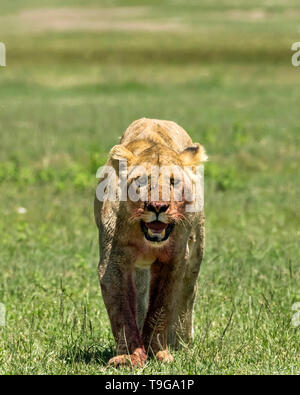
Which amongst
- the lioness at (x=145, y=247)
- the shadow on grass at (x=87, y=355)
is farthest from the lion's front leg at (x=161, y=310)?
the shadow on grass at (x=87, y=355)

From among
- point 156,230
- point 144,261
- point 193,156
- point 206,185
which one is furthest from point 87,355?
point 206,185

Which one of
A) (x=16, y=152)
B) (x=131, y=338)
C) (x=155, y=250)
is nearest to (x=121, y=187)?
(x=155, y=250)

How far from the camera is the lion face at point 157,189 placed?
552cm

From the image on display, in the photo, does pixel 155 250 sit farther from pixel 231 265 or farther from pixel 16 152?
pixel 16 152

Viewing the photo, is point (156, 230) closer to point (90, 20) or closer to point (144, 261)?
point (144, 261)

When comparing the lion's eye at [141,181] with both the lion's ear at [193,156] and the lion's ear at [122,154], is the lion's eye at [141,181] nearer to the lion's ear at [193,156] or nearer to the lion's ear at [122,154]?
the lion's ear at [122,154]

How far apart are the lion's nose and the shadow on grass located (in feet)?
3.76

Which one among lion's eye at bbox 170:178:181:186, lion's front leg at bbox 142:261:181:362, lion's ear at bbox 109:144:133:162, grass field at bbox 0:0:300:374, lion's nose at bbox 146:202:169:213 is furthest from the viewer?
grass field at bbox 0:0:300:374

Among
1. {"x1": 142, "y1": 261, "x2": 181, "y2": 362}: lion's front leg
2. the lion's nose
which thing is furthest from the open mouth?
{"x1": 142, "y1": 261, "x2": 181, "y2": 362}: lion's front leg

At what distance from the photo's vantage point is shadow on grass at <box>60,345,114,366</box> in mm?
6098

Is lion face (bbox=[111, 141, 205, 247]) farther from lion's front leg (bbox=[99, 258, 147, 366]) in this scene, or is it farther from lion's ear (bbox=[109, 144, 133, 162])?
lion's front leg (bbox=[99, 258, 147, 366])

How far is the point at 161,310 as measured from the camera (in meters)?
6.15

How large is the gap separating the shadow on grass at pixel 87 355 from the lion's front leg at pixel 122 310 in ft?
0.81

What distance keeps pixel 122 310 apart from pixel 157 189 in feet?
3.10
